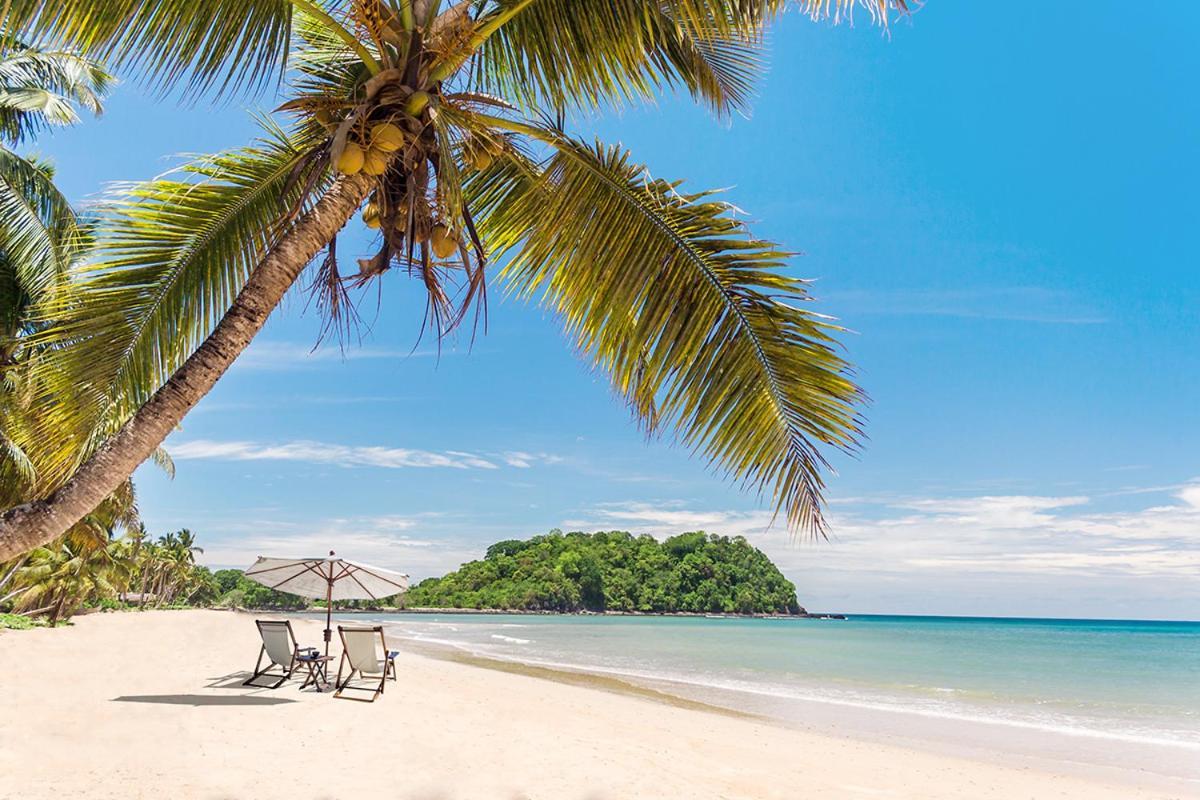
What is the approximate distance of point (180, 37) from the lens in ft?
10.7

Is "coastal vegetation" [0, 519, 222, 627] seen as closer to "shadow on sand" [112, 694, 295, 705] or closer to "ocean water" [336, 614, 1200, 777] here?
"shadow on sand" [112, 694, 295, 705]

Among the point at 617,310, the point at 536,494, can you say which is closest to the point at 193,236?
the point at 617,310

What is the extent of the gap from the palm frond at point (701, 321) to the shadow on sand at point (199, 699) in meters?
7.67

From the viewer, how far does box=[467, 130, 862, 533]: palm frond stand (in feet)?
11.4

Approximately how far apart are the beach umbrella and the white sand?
1447mm

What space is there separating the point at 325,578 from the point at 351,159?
9.93 m

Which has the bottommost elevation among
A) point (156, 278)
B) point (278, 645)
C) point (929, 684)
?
point (929, 684)

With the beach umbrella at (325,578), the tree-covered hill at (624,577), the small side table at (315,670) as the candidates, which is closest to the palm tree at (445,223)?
the small side table at (315,670)

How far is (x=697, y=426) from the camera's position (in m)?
3.71

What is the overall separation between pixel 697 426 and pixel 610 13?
6.12 feet

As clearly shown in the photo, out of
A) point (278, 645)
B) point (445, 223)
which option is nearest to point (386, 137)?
point (445, 223)

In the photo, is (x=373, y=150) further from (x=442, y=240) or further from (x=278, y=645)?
(x=278, y=645)

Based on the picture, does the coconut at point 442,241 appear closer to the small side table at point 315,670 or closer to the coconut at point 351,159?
the coconut at point 351,159

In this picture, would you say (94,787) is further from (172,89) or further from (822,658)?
(822,658)
